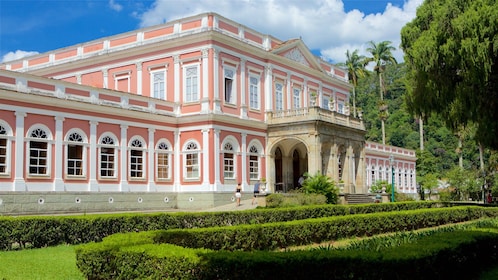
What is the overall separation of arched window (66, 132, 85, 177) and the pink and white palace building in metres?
0.05

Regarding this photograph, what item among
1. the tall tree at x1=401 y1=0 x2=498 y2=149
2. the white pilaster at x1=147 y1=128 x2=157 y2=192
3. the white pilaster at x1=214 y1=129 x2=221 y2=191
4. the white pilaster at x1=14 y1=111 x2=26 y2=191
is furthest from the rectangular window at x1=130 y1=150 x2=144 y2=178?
the tall tree at x1=401 y1=0 x2=498 y2=149

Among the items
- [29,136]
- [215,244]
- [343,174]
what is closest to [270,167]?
[343,174]

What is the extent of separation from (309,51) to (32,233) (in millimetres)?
26124

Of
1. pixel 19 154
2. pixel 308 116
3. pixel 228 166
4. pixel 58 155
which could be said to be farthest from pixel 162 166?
pixel 308 116

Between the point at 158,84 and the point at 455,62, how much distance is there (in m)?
16.7

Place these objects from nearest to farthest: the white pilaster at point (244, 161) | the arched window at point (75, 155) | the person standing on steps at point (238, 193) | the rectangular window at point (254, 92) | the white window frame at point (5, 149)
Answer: the white window frame at point (5, 149) → the arched window at point (75, 155) → the person standing on steps at point (238, 193) → the white pilaster at point (244, 161) → the rectangular window at point (254, 92)

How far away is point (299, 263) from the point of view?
7113 mm

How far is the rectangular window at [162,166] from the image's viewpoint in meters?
28.1

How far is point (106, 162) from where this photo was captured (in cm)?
2531

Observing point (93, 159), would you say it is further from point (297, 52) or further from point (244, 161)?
point (297, 52)

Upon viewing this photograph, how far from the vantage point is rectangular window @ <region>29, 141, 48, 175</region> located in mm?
22188

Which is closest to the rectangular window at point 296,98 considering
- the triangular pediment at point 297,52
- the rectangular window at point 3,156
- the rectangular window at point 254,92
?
the triangular pediment at point 297,52

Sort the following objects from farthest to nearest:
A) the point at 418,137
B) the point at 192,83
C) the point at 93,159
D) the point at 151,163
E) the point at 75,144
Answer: the point at 418,137, the point at 192,83, the point at 151,163, the point at 93,159, the point at 75,144

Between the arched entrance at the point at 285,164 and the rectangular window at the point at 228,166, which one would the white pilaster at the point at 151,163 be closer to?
the rectangular window at the point at 228,166
